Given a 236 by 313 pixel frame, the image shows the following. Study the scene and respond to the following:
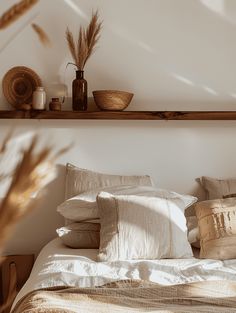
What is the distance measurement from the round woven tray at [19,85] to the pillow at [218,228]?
1.30 meters

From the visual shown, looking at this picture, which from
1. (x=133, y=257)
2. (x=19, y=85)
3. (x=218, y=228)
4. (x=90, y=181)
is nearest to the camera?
(x=133, y=257)

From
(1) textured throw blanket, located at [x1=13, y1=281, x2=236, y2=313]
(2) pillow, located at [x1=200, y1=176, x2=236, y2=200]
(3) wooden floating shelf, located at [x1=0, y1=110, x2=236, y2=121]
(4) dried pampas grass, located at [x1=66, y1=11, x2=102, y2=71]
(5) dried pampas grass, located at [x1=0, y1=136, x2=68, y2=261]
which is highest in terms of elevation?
(4) dried pampas grass, located at [x1=66, y1=11, x2=102, y2=71]

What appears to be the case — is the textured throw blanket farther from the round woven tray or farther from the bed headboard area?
the round woven tray

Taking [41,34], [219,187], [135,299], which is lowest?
[135,299]

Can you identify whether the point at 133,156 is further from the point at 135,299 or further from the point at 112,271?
the point at 135,299

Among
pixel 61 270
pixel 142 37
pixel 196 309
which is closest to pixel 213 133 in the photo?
pixel 142 37

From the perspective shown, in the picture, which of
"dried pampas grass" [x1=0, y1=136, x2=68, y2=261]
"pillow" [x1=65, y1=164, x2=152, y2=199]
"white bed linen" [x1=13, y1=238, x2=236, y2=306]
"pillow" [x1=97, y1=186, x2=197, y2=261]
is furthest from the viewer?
"pillow" [x1=65, y1=164, x2=152, y2=199]

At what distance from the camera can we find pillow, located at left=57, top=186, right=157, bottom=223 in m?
2.71

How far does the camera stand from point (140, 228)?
2.50m

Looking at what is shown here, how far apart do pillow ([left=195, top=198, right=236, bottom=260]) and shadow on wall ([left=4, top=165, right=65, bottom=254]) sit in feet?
3.08

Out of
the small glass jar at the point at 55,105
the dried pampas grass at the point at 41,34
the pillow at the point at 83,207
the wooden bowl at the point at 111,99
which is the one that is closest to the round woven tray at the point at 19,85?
the small glass jar at the point at 55,105

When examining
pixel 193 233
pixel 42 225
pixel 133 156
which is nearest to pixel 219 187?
pixel 193 233

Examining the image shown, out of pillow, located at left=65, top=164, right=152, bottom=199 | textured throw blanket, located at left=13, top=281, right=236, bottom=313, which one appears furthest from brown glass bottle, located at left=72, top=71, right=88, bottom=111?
textured throw blanket, located at left=13, top=281, right=236, bottom=313

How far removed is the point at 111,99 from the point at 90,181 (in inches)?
20.4
